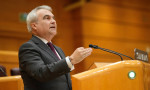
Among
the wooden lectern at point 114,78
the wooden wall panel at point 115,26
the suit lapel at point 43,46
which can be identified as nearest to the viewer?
the wooden lectern at point 114,78

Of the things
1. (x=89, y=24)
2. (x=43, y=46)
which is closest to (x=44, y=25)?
(x=43, y=46)

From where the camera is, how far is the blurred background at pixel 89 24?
3.35 metres

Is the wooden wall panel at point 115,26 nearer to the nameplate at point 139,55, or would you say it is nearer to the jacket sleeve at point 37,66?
the nameplate at point 139,55

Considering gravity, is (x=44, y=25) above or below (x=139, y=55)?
above

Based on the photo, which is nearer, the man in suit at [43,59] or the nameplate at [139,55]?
the man in suit at [43,59]

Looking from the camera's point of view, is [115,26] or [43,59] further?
[115,26]

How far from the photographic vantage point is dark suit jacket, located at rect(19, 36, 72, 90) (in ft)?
3.08

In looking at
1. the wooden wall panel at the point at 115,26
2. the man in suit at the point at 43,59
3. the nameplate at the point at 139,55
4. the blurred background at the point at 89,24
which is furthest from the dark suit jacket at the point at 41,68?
the wooden wall panel at the point at 115,26

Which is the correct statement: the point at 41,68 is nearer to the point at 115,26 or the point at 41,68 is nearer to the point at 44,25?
the point at 44,25

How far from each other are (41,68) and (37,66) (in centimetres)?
2

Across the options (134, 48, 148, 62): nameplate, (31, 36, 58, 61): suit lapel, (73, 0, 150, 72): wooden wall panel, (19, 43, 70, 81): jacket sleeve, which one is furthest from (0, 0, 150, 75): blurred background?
(19, 43, 70, 81): jacket sleeve

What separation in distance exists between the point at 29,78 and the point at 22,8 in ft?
8.24

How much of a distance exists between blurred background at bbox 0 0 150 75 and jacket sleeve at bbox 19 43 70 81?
209cm

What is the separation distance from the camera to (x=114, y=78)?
0.92 metres
